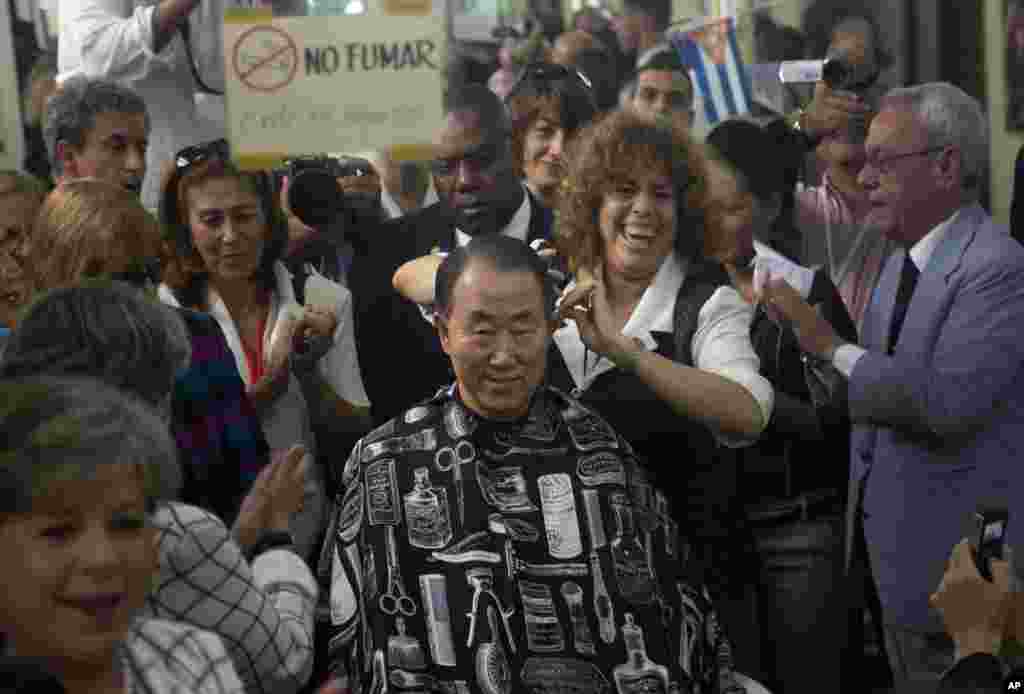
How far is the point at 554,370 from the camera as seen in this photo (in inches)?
155

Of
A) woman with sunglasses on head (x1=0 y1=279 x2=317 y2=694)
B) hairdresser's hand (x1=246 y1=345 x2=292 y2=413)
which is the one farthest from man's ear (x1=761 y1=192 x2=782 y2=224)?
woman with sunglasses on head (x1=0 y1=279 x2=317 y2=694)

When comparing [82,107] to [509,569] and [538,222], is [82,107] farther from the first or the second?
[509,569]

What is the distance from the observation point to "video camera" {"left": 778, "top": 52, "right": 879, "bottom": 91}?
14.9ft

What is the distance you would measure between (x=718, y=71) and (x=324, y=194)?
1.25 metres

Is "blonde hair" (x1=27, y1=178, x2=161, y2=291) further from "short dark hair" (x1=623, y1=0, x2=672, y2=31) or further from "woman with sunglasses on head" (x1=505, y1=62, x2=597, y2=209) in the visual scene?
"short dark hair" (x1=623, y1=0, x2=672, y2=31)

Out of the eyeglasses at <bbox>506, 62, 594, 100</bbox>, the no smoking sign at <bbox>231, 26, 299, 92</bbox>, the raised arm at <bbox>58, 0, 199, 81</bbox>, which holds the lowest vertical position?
the eyeglasses at <bbox>506, 62, 594, 100</bbox>

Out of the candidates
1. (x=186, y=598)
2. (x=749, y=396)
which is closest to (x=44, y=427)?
(x=186, y=598)

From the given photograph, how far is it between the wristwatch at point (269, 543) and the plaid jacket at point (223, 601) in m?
0.12

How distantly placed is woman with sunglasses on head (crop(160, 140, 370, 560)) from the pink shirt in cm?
136

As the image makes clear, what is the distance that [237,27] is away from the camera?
12.1ft

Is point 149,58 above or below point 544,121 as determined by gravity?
above

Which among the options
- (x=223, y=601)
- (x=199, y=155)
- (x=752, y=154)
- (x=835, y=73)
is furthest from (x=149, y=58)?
(x=223, y=601)

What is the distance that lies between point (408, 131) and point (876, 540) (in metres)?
1.48

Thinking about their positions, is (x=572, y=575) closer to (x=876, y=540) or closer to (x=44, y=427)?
(x=876, y=540)
